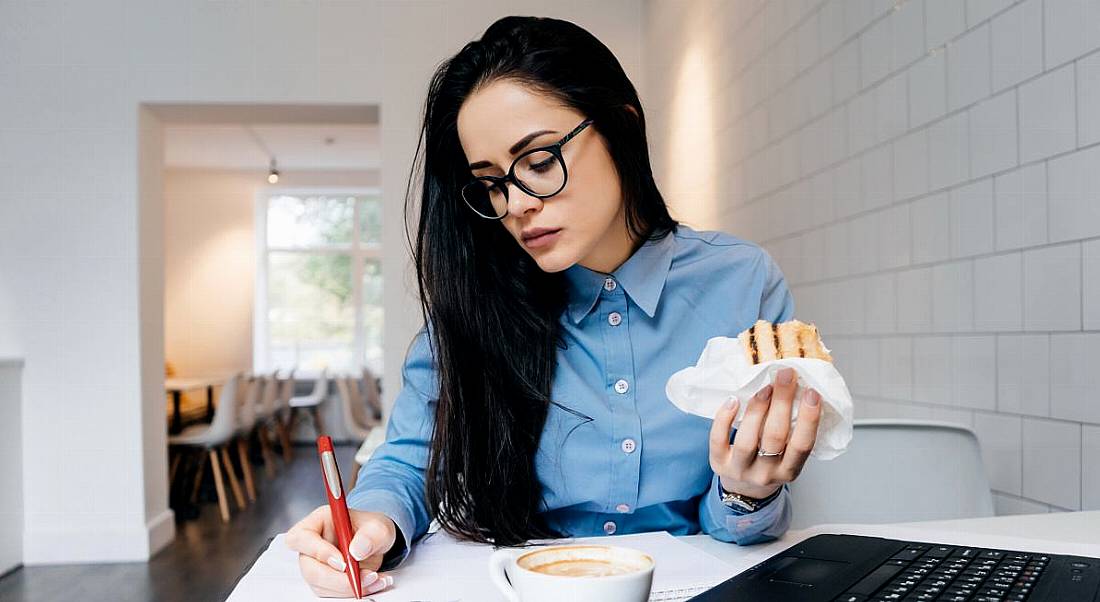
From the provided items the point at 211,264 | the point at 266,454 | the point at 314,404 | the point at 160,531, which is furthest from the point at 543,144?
the point at 211,264

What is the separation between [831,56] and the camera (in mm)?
Result: 2246

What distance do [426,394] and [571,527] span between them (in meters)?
0.25

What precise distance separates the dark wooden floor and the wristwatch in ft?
9.50

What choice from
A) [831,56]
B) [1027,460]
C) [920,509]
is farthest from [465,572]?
[831,56]

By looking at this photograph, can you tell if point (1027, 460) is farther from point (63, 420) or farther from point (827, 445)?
point (63, 420)

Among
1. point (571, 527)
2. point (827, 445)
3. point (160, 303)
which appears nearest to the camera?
point (827, 445)

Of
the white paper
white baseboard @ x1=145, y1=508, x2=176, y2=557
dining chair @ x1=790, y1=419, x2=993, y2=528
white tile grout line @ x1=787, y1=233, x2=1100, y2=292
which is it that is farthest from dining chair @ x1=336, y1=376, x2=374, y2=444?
the white paper

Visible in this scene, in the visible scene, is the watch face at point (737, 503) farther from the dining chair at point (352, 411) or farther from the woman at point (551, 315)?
the dining chair at point (352, 411)

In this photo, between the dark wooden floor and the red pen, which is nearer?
the red pen

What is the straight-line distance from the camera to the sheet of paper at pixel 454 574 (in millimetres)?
791

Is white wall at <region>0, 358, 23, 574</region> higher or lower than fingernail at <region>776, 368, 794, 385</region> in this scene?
lower

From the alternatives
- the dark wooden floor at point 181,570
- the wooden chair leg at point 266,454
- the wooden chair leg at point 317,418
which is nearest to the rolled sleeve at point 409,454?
the dark wooden floor at point 181,570

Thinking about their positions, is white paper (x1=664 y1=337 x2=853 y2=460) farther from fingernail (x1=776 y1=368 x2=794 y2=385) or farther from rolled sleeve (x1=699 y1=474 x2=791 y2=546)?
rolled sleeve (x1=699 y1=474 x2=791 y2=546)

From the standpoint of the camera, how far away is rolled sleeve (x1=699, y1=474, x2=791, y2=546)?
927 mm
